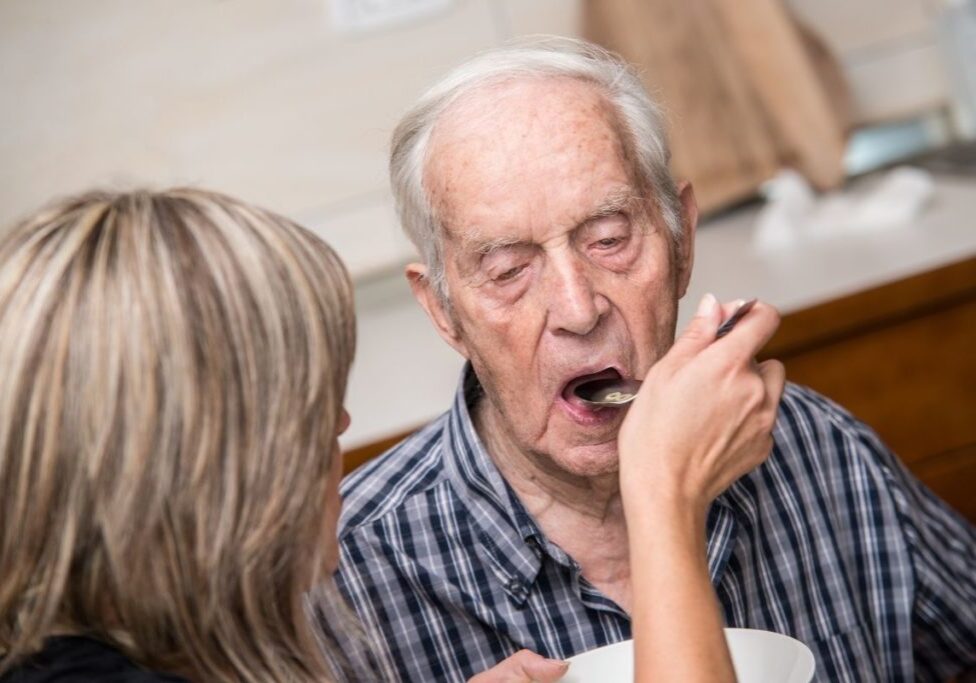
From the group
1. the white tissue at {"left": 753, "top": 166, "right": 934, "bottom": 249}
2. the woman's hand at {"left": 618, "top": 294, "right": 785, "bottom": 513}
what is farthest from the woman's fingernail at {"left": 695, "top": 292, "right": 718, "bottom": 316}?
the white tissue at {"left": 753, "top": 166, "right": 934, "bottom": 249}

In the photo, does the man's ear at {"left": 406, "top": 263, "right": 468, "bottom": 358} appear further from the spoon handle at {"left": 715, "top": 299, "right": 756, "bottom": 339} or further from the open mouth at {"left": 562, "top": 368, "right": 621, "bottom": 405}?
the spoon handle at {"left": 715, "top": 299, "right": 756, "bottom": 339}

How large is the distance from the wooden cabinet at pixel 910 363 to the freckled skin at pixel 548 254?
788mm

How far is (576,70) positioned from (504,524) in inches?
18.8

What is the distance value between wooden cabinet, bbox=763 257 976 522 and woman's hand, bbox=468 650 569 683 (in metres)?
1.06

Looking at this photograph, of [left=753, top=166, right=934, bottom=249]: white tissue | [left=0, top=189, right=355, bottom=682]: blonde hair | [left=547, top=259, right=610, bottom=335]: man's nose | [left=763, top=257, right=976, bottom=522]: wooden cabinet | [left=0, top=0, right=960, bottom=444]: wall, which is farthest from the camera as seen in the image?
[left=0, top=0, right=960, bottom=444]: wall

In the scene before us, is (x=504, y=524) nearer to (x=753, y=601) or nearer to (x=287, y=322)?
(x=753, y=601)

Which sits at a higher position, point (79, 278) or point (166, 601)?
point (79, 278)

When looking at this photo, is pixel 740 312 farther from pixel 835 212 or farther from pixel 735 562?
pixel 835 212

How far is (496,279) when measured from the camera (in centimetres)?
136

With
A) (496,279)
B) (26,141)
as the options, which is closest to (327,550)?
(496,279)

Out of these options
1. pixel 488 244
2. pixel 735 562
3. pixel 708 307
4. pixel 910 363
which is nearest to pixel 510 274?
pixel 488 244

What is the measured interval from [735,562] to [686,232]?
36cm

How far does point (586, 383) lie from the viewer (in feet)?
4.44

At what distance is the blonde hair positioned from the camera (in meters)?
0.89
